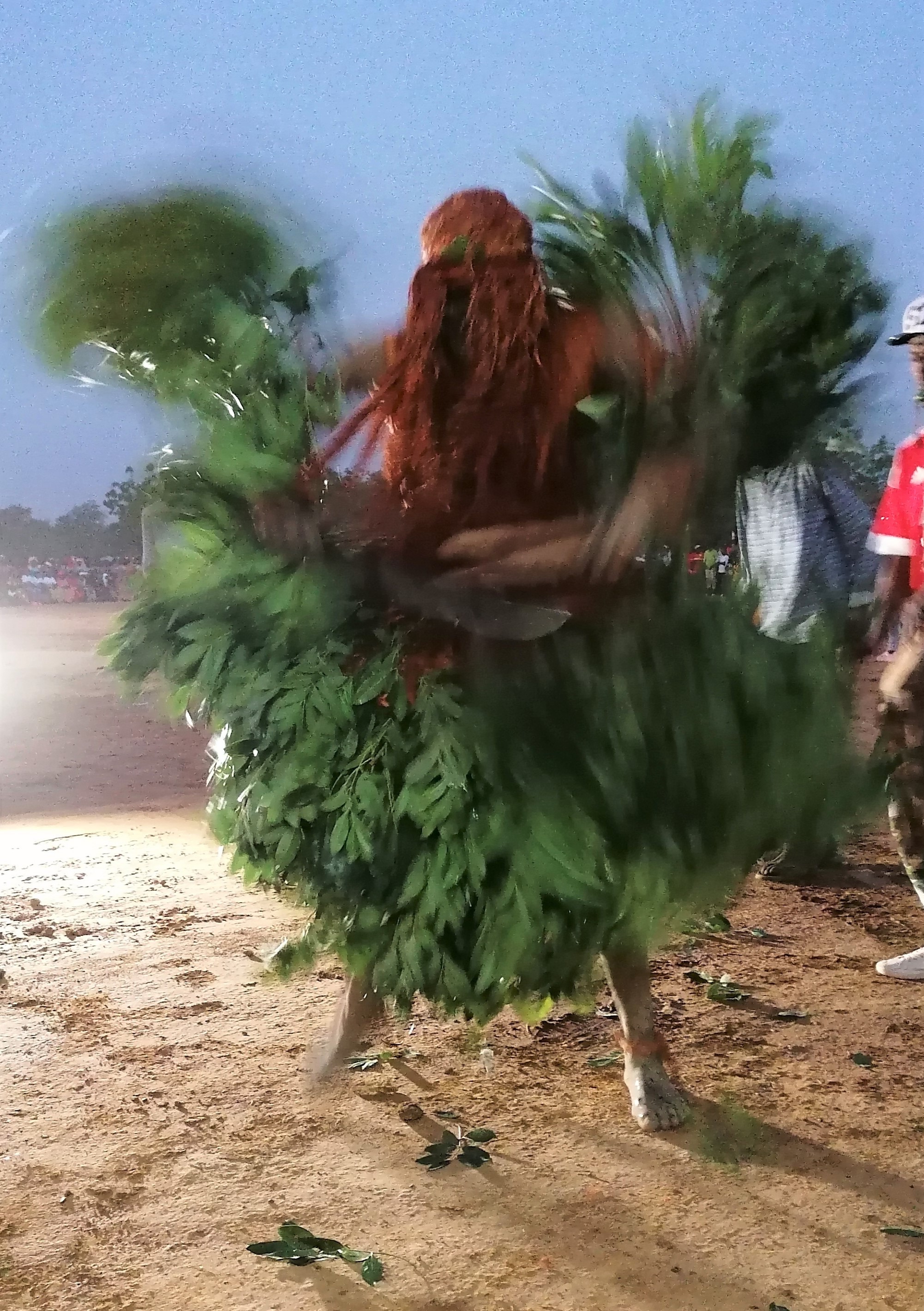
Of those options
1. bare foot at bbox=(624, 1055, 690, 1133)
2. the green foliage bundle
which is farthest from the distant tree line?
bare foot at bbox=(624, 1055, 690, 1133)

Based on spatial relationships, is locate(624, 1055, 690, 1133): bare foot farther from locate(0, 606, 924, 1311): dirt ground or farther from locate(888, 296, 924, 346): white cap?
locate(888, 296, 924, 346): white cap

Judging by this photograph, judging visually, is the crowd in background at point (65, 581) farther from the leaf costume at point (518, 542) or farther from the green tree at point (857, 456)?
the green tree at point (857, 456)

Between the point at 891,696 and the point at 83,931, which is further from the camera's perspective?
the point at 83,931

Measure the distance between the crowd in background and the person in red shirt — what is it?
769 mm

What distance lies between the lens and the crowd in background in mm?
1059

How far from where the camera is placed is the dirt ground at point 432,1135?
103 centimetres

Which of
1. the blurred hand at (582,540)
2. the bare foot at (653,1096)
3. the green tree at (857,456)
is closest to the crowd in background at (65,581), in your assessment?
the blurred hand at (582,540)

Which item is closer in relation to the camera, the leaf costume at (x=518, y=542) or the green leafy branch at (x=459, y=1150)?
the leaf costume at (x=518, y=542)

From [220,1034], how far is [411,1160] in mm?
479

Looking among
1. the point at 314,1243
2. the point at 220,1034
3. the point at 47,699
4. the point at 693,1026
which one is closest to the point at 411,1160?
the point at 314,1243

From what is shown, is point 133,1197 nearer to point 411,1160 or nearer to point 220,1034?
point 411,1160

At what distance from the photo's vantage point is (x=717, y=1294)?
100cm

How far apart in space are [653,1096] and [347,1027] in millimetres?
423

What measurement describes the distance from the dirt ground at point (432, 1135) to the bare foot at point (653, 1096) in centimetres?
2
